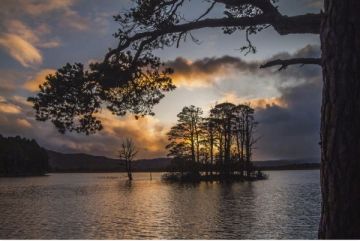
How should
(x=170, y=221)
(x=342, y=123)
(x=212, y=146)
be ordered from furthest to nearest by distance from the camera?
(x=212, y=146), (x=170, y=221), (x=342, y=123)

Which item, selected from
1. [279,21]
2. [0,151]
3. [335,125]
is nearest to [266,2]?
[279,21]

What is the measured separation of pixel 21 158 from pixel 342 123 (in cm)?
14384

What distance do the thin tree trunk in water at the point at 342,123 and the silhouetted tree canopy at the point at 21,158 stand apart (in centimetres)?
13605

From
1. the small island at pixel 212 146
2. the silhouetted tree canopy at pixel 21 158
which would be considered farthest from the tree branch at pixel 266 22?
the silhouetted tree canopy at pixel 21 158

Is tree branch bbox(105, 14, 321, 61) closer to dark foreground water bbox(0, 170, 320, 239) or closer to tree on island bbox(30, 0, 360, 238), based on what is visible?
tree on island bbox(30, 0, 360, 238)

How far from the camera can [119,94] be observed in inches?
342

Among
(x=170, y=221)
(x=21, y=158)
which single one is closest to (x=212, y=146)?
(x=170, y=221)

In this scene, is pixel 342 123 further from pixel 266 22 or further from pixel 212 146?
pixel 212 146

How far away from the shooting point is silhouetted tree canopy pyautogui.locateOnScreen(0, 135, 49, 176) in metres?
133

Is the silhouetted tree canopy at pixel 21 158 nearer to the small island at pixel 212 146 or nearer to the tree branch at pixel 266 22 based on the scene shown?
the small island at pixel 212 146

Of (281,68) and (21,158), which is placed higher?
(21,158)

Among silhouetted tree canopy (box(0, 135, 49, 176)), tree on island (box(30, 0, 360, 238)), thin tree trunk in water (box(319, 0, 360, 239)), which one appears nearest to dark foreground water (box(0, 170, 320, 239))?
tree on island (box(30, 0, 360, 238))

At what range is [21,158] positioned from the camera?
452 ft

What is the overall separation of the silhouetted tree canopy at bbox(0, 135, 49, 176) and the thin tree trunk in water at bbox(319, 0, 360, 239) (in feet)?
446
